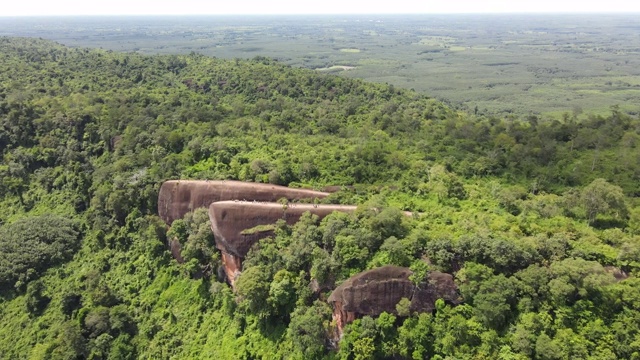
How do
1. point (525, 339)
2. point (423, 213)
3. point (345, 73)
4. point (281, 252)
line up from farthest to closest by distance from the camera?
point (345, 73) → point (423, 213) → point (281, 252) → point (525, 339)

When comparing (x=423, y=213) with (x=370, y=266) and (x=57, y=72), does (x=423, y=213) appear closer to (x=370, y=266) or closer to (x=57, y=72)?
(x=370, y=266)

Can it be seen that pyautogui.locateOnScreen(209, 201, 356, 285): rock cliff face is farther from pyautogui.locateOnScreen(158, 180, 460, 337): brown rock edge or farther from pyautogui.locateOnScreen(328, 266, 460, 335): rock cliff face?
pyautogui.locateOnScreen(328, 266, 460, 335): rock cliff face

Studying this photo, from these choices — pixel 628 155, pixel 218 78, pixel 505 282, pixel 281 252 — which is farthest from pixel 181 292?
pixel 218 78

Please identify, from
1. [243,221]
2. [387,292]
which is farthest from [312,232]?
[387,292]

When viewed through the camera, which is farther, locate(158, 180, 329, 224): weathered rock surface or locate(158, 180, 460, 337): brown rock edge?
locate(158, 180, 329, 224): weathered rock surface

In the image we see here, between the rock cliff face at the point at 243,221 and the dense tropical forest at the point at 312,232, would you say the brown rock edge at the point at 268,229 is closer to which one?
the rock cliff face at the point at 243,221

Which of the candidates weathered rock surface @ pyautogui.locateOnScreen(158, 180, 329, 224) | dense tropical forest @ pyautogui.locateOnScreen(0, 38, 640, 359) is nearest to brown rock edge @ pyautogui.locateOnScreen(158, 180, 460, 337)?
weathered rock surface @ pyautogui.locateOnScreen(158, 180, 329, 224)

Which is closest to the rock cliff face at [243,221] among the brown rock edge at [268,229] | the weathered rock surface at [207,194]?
the brown rock edge at [268,229]
